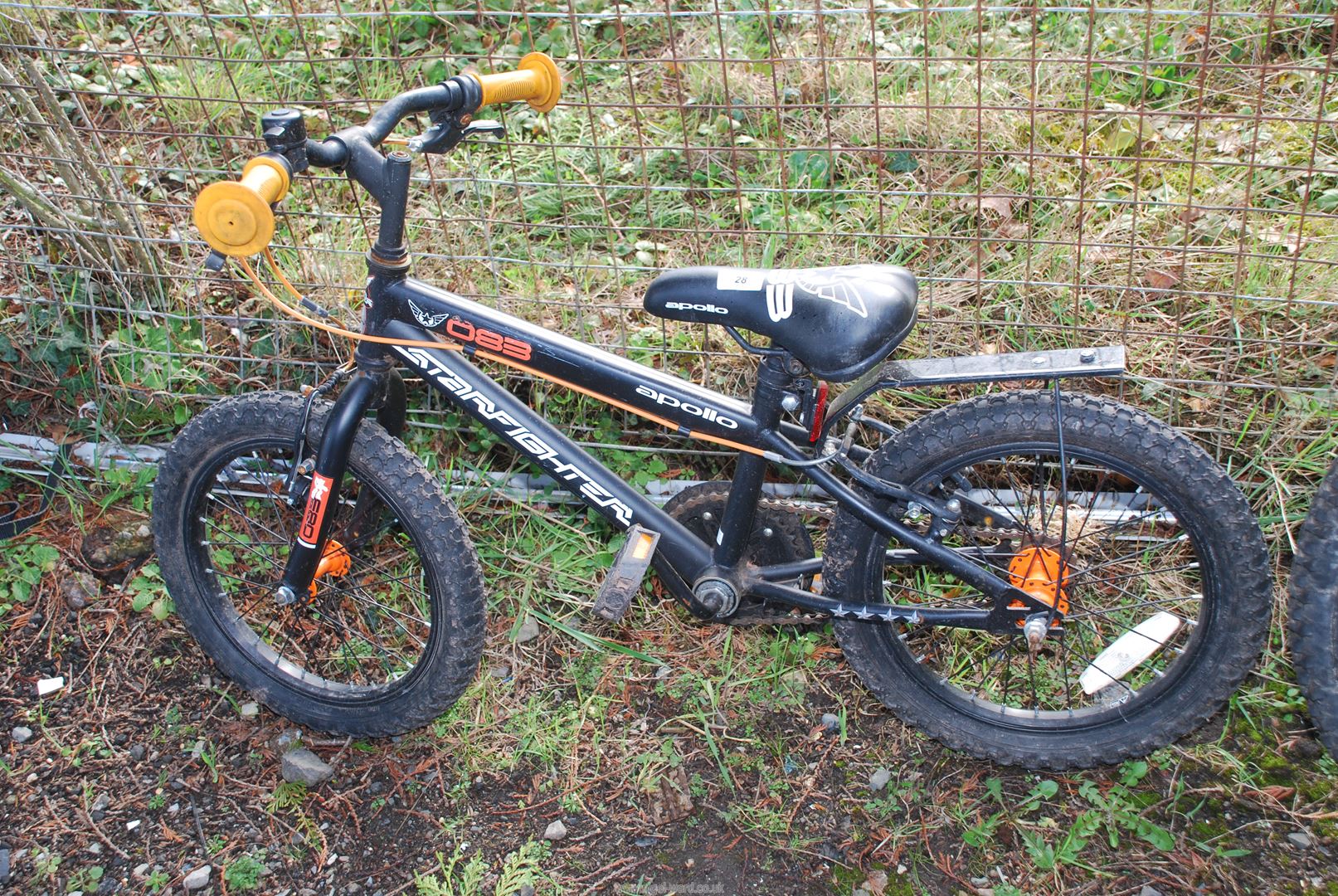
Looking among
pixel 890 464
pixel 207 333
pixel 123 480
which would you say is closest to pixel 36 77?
pixel 207 333

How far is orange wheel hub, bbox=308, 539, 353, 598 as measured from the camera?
269 cm

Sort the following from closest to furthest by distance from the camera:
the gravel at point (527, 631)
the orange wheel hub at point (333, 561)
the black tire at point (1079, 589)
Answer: the black tire at point (1079, 589) → the orange wheel hub at point (333, 561) → the gravel at point (527, 631)

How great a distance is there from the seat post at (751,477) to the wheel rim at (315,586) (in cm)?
74

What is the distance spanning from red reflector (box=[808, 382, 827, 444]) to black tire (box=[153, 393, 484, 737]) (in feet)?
2.83

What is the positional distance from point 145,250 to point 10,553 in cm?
101

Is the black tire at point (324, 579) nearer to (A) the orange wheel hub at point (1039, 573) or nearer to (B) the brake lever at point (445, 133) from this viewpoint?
(B) the brake lever at point (445, 133)

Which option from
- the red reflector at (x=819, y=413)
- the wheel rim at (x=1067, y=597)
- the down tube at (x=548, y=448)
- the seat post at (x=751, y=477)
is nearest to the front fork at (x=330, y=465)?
the down tube at (x=548, y=448)

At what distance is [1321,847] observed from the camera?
238 cm

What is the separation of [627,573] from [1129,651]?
1.29 metres

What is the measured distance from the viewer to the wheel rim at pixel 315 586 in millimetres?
2713

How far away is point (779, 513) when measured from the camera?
2.62 m

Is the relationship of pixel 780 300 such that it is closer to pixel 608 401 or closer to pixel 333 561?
pixel 608 401

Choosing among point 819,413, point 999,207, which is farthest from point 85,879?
point 999,207

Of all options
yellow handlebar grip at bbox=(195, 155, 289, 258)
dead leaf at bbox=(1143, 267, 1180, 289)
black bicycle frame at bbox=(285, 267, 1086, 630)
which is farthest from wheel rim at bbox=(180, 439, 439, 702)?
dead leaf at bbox=(1143, 267, 1180, 289)
